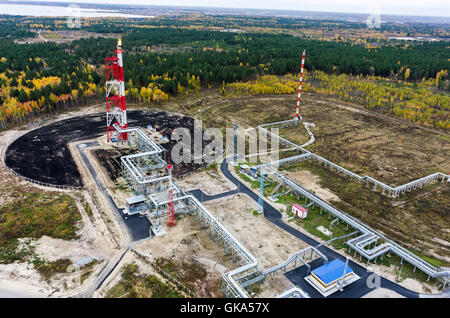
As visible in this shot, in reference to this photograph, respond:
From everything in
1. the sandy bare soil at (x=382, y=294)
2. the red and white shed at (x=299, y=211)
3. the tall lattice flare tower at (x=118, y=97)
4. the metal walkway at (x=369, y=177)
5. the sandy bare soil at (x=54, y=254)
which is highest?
the tall lattice flare tower at (x=118, y=97)

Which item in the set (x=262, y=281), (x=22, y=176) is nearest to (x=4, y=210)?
(x=22, y=176)

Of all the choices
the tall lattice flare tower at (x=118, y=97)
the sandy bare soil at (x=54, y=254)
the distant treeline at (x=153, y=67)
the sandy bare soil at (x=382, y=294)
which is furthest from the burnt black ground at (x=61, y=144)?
the sandy bare soil at (x=382, y=294)

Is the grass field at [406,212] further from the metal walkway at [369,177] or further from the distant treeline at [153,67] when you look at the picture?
the distant treeline at [153,67]

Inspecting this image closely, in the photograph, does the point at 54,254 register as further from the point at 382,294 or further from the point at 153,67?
the point at 153,67

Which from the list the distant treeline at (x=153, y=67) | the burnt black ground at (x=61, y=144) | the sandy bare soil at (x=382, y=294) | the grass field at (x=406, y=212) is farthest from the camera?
the distant treeline at (x=153, y=67)

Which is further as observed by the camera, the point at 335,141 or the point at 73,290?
the point at 335,141

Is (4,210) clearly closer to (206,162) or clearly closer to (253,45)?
(206,162)
